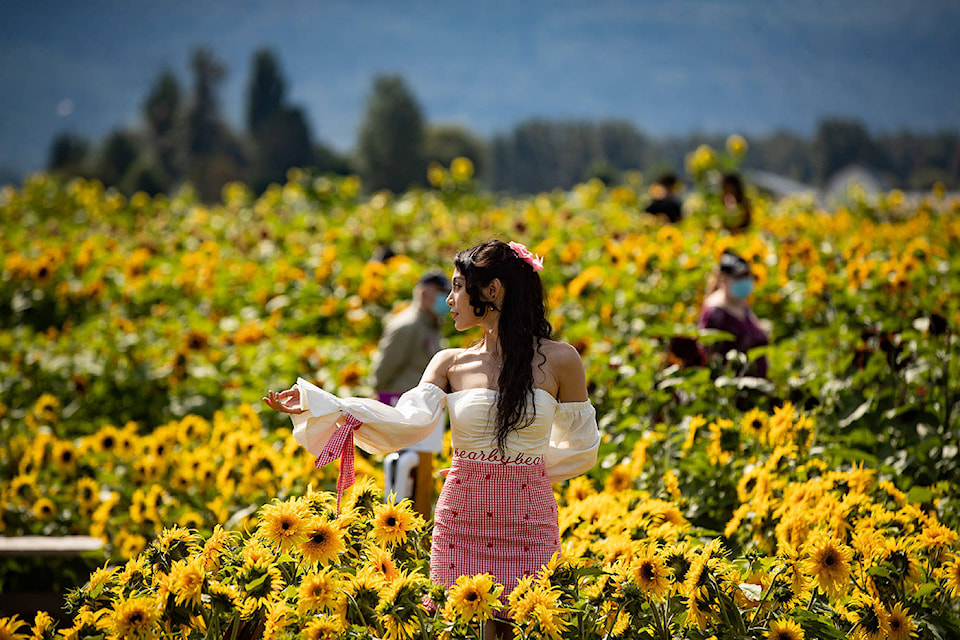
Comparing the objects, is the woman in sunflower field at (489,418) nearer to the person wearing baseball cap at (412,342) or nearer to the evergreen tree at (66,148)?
the person wearing baseball cap at (412,342)

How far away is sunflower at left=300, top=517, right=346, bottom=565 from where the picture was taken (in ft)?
6.85

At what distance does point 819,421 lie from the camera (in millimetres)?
3785

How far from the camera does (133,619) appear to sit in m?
1.94

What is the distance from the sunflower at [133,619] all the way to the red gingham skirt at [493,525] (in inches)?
29.0

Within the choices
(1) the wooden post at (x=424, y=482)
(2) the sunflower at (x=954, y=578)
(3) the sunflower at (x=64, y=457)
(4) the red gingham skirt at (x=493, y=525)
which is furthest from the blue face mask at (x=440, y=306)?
(2) the sunflower at (x=954, y=578)

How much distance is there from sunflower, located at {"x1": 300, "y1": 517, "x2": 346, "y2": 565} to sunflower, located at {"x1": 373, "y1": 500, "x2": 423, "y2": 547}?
177mm

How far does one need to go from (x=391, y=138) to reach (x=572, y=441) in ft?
196

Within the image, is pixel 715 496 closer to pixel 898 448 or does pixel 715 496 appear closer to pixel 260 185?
pixel 898 448

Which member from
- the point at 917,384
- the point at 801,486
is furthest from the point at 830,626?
the point at 917,384

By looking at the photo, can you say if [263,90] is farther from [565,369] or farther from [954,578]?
[954,578]

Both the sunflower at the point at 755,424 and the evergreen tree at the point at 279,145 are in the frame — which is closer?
the sunflower at the point at 755,424

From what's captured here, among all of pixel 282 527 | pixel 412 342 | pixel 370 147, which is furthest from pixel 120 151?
pixel 282 527

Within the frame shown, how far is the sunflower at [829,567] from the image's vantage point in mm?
2148

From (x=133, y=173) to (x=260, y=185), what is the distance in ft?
35.3
